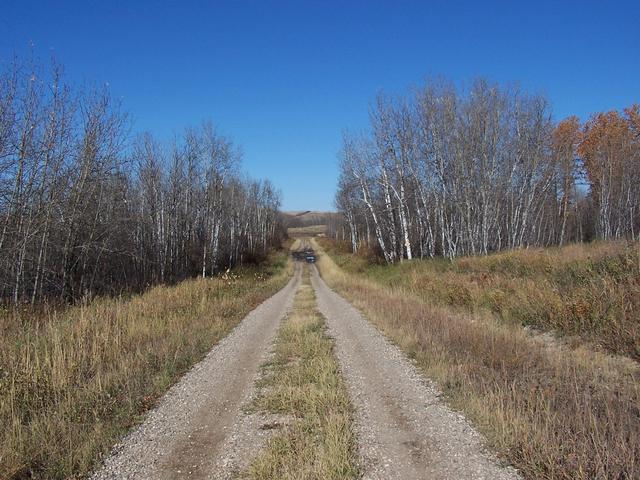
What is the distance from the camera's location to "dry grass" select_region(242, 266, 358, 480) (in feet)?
12.4

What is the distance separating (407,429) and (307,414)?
3.84 ft

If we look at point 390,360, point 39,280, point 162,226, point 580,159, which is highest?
point 580,159

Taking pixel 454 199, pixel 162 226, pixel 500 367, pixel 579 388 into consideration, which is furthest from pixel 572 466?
pixel 162 226

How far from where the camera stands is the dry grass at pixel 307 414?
3770mm

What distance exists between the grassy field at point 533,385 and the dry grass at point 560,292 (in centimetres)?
11

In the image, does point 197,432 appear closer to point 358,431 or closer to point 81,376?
point 358,431

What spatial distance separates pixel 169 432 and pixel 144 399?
119cm

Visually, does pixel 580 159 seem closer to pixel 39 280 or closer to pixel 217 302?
pixel 217 302

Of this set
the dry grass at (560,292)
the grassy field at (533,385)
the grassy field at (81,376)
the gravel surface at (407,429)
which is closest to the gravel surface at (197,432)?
the grassy field at (81,376)

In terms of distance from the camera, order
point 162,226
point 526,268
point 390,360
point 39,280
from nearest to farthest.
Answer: point 390,360
point 39,280
point 526,268
point 162,226

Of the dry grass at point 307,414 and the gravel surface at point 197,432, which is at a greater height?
the dry grass at point 307,414

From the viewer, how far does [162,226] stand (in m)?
28.1

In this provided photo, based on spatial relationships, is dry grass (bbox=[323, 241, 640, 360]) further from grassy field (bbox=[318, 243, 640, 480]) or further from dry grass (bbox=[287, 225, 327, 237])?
dry grass (bbox=[287, 225, 327, 237])

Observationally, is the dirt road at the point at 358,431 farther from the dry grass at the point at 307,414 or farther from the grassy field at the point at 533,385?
the grassy field at the point at 533,385
